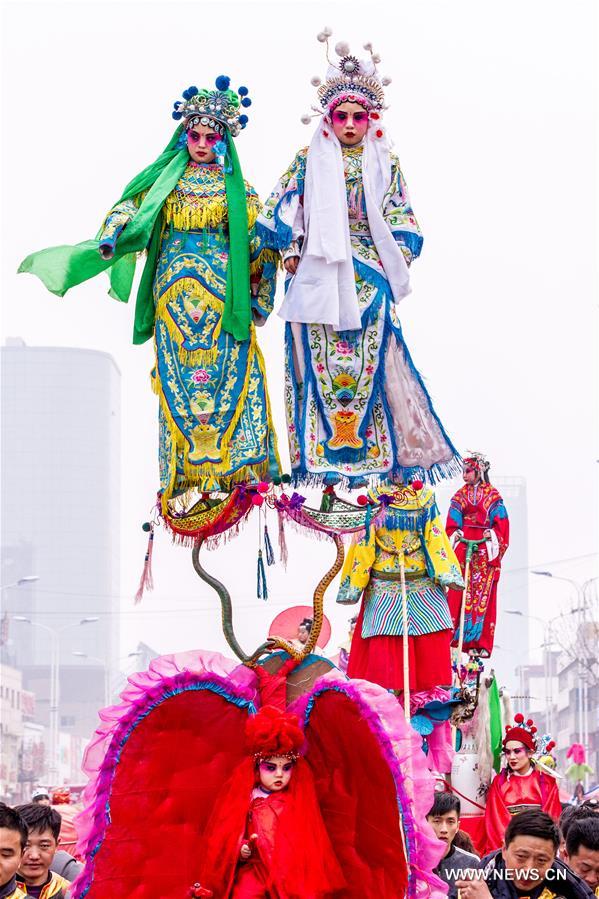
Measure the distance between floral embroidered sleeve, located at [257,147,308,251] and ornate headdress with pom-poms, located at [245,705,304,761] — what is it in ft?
6.99

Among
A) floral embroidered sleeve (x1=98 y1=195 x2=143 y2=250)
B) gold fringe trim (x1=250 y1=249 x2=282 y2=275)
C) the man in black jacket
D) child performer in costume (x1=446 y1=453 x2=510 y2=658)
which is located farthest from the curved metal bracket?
child performer in costume (x1=446 y1=453 x2=510 y2=658)

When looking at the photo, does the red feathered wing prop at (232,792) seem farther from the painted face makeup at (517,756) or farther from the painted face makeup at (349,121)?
the painted face makeup at (517,756)

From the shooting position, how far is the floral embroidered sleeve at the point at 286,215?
24.3 ft

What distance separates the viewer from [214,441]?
7.36 meters

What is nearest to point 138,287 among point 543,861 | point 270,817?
point 270,817

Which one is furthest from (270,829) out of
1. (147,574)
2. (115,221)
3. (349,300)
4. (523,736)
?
(523,736)

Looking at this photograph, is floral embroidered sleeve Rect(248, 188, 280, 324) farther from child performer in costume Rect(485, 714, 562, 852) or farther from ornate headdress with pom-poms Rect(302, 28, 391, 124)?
child performer in costume Rect(485, 714, 562, 852)

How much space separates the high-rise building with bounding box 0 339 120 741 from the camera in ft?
362

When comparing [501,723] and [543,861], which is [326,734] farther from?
[501,723]

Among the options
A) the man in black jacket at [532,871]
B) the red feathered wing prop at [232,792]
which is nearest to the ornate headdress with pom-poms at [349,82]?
the red feathered wing prop at [232,792]

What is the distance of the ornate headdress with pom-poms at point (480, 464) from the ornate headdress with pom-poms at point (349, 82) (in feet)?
13.7

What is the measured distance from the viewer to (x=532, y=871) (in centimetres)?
559

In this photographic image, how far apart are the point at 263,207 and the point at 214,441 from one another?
116 centimetres

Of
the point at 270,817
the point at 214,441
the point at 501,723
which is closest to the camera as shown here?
the point at 270,817
